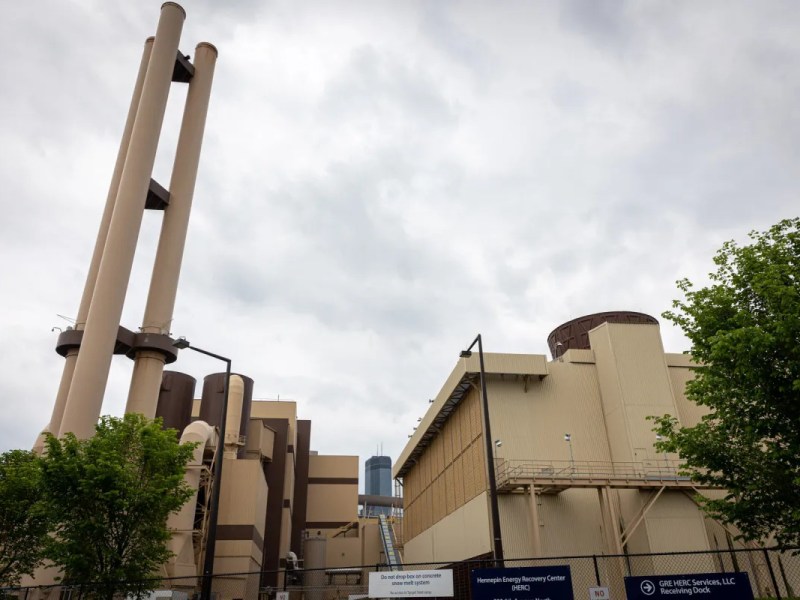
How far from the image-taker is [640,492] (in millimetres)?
35750

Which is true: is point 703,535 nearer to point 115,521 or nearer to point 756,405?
point 756,405

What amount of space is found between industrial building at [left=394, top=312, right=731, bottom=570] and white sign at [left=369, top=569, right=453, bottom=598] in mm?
15398

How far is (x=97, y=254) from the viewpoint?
3888 centimetres

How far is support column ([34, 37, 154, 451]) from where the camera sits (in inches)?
1337

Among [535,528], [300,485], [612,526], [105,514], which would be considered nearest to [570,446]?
[612,526]

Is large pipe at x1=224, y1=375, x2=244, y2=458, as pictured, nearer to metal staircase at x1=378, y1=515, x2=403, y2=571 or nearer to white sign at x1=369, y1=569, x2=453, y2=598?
metal staircase at x1=378, y1=515, x2=403, y2=571

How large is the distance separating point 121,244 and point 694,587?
104ft

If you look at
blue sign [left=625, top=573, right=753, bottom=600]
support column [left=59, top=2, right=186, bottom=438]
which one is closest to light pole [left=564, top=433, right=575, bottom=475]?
blue sign [left=625, top=573, right=753, bottom=600]

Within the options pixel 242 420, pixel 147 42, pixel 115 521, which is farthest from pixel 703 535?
pixel 147 42

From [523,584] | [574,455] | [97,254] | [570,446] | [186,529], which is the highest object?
[97,254]

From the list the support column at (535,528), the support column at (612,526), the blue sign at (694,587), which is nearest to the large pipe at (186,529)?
the support column at (535,528)

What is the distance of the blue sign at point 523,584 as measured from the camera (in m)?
16.0

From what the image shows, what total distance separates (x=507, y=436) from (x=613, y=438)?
704cm

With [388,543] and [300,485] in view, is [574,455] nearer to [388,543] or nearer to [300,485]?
[388,543]
